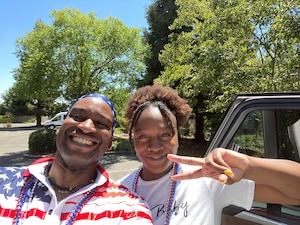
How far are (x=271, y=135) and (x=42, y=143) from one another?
12543 mm

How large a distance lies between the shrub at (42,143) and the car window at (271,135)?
1219 centimetres

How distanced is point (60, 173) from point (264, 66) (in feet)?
18.0

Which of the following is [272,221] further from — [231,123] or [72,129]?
[72,129]

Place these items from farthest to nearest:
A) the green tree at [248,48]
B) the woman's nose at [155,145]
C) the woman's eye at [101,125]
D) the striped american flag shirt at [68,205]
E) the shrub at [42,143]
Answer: the shrub at [42,143] → the green tree at [248,48] → the woman's eye at [101,125] → the woman's nose at [155,145] → the striped american flag shirt at [68,205]

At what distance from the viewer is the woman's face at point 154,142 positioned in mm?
1655

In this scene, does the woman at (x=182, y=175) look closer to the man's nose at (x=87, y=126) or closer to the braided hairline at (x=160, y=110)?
the braided hairline at (x=160, y=110)

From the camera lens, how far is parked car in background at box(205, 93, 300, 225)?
1.77 metres

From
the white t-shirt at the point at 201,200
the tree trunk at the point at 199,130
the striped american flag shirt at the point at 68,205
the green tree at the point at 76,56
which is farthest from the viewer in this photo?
the tree trunk at the point at 199,130

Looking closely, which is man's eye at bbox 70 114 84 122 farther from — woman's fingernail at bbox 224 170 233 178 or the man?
woman's fingernail at bbox 224 170 233 178

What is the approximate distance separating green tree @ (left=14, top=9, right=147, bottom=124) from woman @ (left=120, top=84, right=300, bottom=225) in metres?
11.0

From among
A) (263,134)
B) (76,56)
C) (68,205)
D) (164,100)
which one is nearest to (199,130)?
(76,56)

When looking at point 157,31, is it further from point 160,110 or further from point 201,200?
point 201,200

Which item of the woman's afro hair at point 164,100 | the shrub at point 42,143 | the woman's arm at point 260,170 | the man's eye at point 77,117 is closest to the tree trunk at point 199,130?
the shrub at point 42,143

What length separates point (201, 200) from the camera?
147cm
